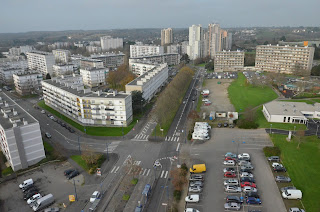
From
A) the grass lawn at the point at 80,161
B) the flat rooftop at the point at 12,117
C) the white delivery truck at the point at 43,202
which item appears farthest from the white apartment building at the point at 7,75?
the white delivery truck at the point at 43,202

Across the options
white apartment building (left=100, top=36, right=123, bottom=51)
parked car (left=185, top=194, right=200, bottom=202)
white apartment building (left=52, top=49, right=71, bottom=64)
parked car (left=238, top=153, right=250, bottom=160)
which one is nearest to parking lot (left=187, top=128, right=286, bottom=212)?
parked car (left=185, top=194, right=200, bottom=202)

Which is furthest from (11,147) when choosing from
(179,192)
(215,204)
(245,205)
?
(245,205)

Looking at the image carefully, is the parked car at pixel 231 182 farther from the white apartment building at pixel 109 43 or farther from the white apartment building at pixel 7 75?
the white apartment building at pixel 109 43

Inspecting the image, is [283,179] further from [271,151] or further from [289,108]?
[289,108]

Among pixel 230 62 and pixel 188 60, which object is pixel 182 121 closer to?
pixel 230 62

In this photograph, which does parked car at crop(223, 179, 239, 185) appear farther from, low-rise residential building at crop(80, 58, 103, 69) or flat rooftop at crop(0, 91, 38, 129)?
low-rise residential building at crop(80, 58, 103, 69)
